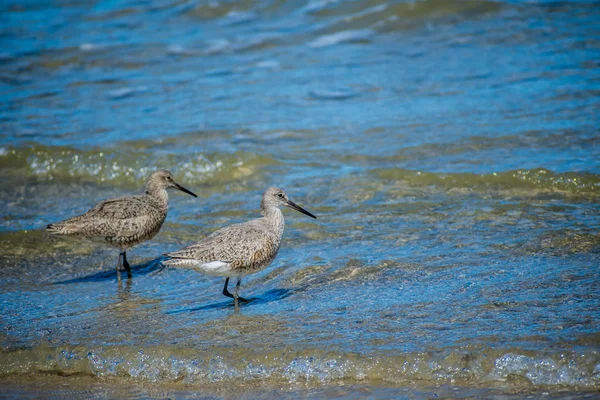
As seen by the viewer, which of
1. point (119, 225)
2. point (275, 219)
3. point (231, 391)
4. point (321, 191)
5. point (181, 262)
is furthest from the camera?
point (321, 191)

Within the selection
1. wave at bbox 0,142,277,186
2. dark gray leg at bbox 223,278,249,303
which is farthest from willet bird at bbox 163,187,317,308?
wave at bbox 0,142,277,186

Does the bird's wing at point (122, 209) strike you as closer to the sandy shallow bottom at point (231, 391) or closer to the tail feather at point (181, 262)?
the tail feather at point (181, 262)

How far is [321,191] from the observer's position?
9453mm

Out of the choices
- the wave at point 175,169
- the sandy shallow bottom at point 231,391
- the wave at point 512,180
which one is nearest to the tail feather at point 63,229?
the sandy shallow bottom at point 231,391

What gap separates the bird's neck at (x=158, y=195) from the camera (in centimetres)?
816

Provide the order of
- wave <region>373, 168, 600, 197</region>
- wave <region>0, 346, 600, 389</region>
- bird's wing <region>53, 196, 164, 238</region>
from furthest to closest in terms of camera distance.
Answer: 1. wave <region>373, 168, 600, 197</region>
2. bird's wing <region>53, 196, 164, 238</region>
3. wave <region>0, 346, 600, 389</region>

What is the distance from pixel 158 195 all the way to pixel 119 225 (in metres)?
0.72

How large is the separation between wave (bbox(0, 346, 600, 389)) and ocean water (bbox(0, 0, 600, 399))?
14 mm

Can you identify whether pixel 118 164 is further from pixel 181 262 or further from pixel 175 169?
pixel 181 262

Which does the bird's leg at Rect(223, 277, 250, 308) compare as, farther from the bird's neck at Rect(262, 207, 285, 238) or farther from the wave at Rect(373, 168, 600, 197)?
the wave at Rect(373, 168, 600, 197)

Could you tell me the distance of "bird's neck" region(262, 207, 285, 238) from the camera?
7.06 metres

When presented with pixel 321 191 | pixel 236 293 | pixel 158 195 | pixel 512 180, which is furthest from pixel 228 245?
pixel 512 180

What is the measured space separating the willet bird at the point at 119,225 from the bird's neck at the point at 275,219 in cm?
125

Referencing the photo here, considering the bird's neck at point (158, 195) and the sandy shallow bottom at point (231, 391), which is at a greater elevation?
the bird's neck at point (158, 195)
